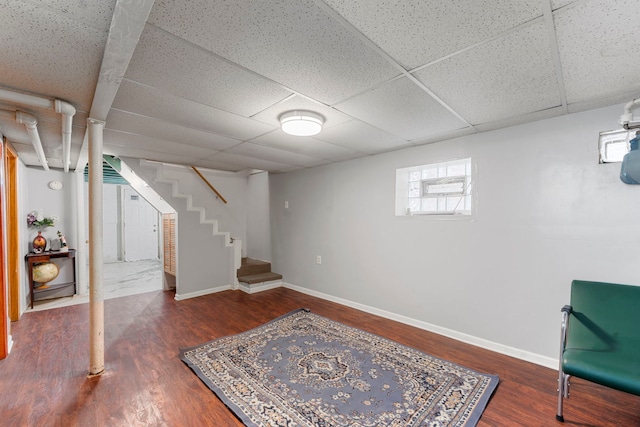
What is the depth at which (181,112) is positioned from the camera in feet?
7.08

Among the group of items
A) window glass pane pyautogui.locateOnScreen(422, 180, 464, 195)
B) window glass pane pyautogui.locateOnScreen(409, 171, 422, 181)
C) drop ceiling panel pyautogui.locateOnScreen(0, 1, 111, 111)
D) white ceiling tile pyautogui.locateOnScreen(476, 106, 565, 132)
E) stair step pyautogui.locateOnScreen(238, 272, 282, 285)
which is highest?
drop ceiling panel pyautogui.locateOnScreen(0, 1, 111, 111)

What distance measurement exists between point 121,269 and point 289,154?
5.83m

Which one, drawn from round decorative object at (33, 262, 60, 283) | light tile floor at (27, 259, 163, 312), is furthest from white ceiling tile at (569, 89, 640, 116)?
round decorative object at (33, 262, 60, 283)

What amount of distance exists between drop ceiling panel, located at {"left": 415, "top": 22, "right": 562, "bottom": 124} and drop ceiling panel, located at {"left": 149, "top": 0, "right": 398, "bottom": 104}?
1.20 feet

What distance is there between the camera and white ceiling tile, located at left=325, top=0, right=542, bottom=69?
1088mm

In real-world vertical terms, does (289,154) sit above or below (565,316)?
above

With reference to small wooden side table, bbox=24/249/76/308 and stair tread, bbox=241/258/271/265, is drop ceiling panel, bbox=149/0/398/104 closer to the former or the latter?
stair tread, bbox=241/258/271/265

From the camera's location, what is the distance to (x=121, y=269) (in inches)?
259

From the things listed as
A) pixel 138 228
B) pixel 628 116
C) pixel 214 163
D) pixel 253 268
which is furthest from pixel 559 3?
pixel 138 228

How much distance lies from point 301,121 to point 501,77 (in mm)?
1374

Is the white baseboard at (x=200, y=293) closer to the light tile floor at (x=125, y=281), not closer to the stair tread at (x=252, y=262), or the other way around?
the stair tread at (x=252, y=262)

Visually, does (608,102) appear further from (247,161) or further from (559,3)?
(247,161)

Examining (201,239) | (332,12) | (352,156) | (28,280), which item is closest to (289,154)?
(352,156)

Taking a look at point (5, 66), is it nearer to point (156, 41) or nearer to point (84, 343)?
point (156, 41)
